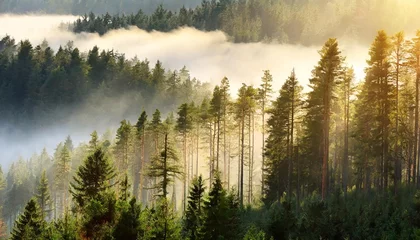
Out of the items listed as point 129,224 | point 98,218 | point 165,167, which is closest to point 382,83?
point 165,167

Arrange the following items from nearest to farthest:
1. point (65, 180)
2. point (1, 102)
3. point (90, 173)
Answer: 1. point (90, 173)
2. point (65, 180)
3. point (1, 102)

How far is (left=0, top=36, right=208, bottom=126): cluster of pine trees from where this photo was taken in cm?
16875

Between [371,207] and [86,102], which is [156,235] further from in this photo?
[86,102]

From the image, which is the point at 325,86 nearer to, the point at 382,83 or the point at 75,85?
the point at 382,83

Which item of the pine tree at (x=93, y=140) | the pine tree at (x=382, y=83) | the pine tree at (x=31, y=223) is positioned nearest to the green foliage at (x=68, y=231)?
the pine tree at (x=31, y=223)

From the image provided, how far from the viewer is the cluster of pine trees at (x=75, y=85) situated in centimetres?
16875

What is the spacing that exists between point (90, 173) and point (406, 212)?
2186cm

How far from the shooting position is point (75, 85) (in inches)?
7146

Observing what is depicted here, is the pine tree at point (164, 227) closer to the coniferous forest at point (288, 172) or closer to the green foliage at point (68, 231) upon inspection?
the coniferous forest at point (288, 172)

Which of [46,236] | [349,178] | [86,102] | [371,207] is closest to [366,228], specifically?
[371,207]

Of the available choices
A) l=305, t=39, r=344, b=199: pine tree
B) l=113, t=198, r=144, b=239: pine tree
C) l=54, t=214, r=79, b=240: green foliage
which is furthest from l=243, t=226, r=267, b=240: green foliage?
l=305, t=39, r=344, b=199: pine tree

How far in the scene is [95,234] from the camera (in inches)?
1155

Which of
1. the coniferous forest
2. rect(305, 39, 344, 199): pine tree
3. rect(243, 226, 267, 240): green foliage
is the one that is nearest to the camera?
rect(243, 226, 267, 240): green foliage

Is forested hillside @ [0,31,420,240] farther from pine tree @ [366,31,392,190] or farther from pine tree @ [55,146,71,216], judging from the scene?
pine tree @ [55,146,71,216]
